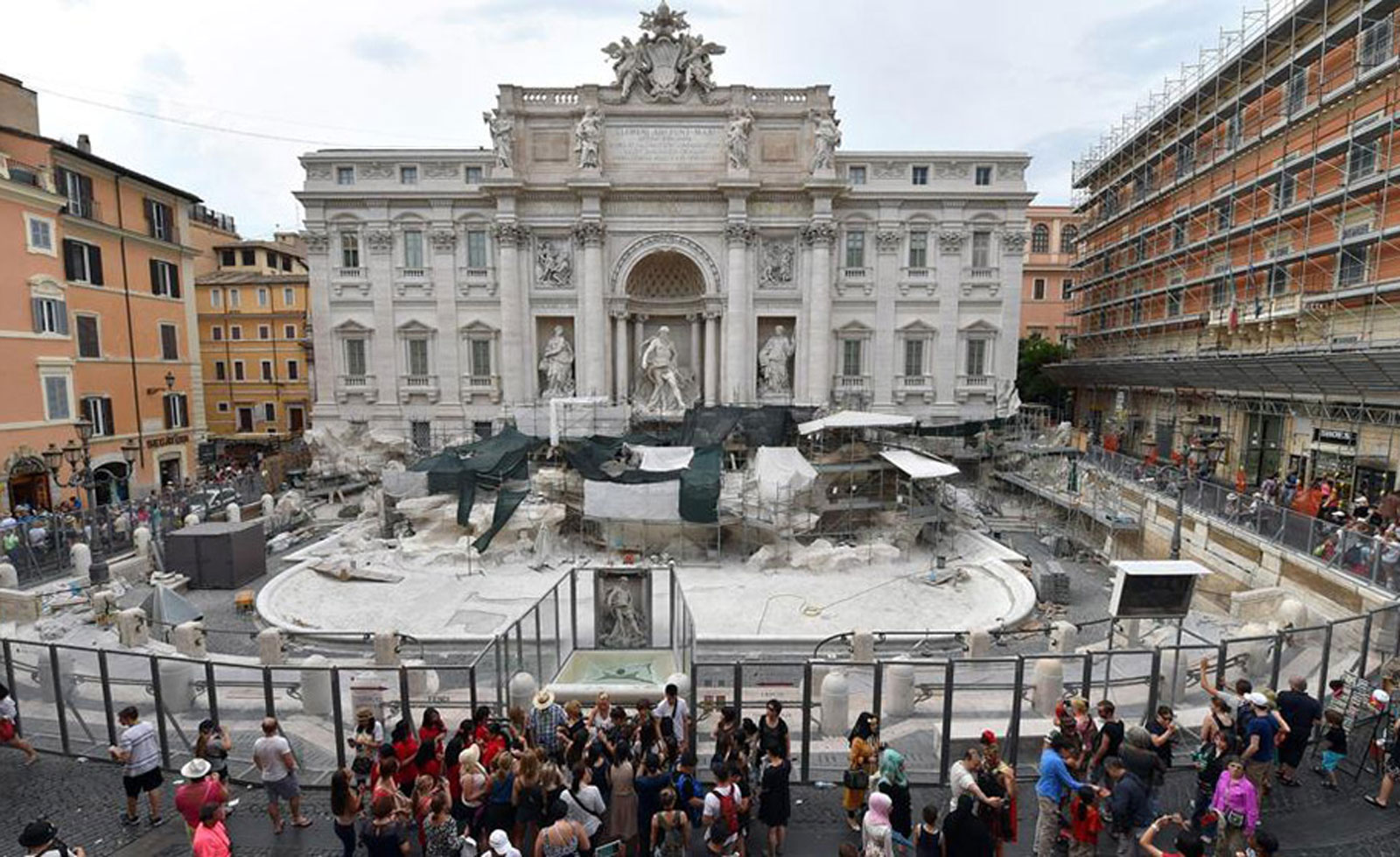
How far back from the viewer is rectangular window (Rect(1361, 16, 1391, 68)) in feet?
63.0

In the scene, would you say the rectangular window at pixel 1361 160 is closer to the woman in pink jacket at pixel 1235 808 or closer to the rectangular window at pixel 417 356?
the woman in pink jacket at pixel 1235 808

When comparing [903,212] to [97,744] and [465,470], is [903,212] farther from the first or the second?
[97,744]

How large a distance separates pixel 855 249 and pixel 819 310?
3.70 metres

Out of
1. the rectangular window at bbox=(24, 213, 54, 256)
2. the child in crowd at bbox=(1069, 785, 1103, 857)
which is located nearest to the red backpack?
the child in crowd at bbox=(1069, 785, 1103, 857)

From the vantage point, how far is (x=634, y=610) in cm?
1241

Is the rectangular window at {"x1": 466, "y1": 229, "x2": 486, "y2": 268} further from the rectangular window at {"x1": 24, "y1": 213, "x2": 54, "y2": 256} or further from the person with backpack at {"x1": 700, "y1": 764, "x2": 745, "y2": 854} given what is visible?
the person with backpack at {"x1": 700, "y1": 764, "x2": 745, "y2": 854}

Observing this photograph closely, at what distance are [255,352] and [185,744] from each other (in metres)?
43.6

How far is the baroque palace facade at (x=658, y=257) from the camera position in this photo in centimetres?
3209

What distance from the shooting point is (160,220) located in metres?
31.2

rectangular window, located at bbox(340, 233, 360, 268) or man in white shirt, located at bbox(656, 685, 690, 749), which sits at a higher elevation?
rectangular window, located at bbox(340, 233, 360, 268)

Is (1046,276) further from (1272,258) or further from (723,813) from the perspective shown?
(723,813)

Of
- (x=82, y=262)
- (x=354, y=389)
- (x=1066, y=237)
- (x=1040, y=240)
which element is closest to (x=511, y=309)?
(x=354, y=389)

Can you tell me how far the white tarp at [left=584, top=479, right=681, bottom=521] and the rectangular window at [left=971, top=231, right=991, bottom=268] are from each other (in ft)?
73.4

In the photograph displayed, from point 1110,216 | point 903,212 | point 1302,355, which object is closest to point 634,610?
point 1302,355
